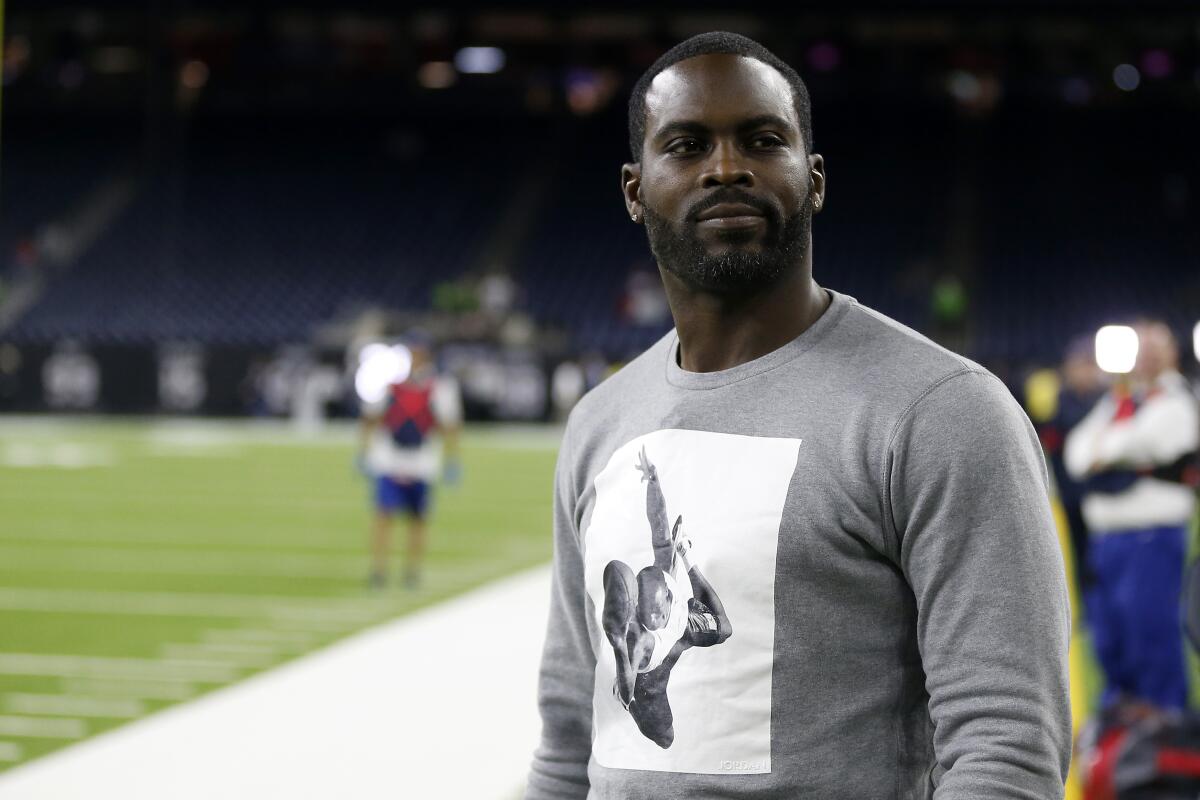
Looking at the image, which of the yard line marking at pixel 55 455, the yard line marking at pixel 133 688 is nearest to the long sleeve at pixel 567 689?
the yard line marking at pixel 133 688

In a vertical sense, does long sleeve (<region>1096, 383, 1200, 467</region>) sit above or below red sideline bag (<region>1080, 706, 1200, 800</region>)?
above

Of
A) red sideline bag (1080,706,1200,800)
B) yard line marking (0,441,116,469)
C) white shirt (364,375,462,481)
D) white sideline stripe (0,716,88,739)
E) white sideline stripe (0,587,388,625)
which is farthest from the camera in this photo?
yard line marking (0,441,116,469)

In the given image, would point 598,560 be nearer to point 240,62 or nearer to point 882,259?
point 882,259

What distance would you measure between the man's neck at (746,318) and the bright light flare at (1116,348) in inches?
190

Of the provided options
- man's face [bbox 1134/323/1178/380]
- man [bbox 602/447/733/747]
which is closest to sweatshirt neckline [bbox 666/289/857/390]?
man [bbox 602/447/733/747]

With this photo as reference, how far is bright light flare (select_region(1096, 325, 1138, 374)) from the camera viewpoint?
6469 mm

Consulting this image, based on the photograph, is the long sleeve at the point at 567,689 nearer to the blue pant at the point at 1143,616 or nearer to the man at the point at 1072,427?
the blue pant at the point at 1143,616

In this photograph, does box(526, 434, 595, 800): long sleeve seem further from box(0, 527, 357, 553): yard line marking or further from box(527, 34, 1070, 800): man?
box(0, 527, 357, 553): yard line marking

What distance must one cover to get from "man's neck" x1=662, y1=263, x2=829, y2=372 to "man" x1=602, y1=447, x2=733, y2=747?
0.17 m

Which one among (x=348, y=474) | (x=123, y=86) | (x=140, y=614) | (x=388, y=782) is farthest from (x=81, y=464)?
(x=123, y=86)

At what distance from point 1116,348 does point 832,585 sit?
507 centimetres

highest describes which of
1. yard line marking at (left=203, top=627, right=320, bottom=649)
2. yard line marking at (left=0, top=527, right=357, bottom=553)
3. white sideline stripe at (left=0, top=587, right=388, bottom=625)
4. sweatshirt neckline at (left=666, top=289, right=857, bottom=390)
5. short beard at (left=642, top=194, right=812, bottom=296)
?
short beard at (left=642, top=194, right=812, bottom=296)

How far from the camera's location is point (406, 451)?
10.6 m

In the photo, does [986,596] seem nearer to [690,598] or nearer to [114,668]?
[690,598]
